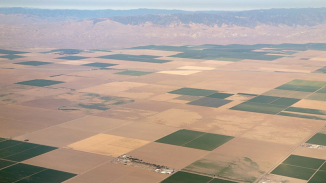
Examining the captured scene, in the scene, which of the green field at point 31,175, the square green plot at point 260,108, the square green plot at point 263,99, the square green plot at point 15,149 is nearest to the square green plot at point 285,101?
the square green plot at point 263,99

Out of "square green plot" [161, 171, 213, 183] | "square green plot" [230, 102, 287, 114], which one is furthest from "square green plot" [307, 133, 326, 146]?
"square green plot" [161, 171, 213, 183]

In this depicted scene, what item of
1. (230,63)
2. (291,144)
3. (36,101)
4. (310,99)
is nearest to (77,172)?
(291,144)

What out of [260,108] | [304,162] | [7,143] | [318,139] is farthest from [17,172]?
[260,108]

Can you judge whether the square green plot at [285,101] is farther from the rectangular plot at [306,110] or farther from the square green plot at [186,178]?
the square green plot at [186,178]

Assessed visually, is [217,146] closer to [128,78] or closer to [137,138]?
[137,138]

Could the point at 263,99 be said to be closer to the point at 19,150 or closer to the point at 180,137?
the point at 180,137

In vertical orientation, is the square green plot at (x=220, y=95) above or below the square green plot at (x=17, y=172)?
above
